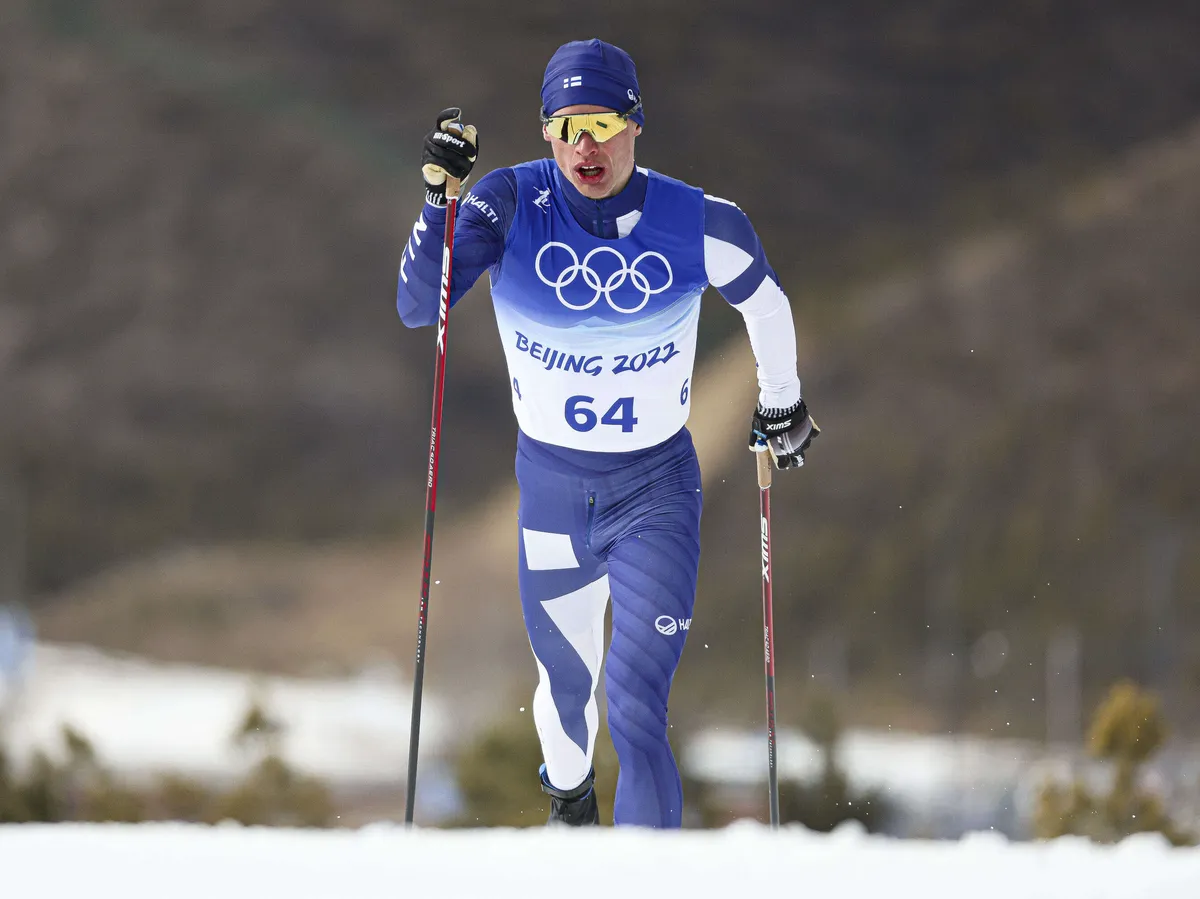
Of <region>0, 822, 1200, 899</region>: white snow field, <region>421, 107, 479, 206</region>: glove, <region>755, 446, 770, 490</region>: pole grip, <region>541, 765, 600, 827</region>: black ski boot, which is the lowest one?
<region>0, 822, 1200, 899</region>: white snow field

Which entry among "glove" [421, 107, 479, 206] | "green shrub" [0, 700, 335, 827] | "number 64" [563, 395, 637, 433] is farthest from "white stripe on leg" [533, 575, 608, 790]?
"green shrub" [0, 700, 335, 827]

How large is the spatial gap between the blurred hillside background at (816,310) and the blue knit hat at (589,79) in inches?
2044

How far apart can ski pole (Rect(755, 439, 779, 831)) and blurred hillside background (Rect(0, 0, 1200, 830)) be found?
51519 millimetres

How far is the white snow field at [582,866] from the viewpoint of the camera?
10.6 feet

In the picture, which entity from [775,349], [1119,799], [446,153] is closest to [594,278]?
[446,153]

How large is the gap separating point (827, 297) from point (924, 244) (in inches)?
379

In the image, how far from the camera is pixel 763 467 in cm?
570

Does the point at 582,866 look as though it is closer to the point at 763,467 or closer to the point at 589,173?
the point at 763,467

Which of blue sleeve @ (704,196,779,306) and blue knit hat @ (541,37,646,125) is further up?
blue knit hat @ (541,37,646,125)

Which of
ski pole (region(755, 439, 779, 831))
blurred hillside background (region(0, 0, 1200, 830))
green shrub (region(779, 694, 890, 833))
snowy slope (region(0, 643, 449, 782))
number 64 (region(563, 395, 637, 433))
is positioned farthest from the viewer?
blurred hillside background (region(0, 0, 1200, 830))

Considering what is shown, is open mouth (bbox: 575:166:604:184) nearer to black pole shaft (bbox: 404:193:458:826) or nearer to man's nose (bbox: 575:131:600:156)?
man's nose (bbox: 575:131:600:156)

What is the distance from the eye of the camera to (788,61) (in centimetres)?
6581

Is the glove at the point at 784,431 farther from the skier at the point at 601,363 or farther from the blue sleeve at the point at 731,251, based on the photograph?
the blue sleeve at the point at 731,251

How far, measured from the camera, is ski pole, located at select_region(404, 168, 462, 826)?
16.3 feet
